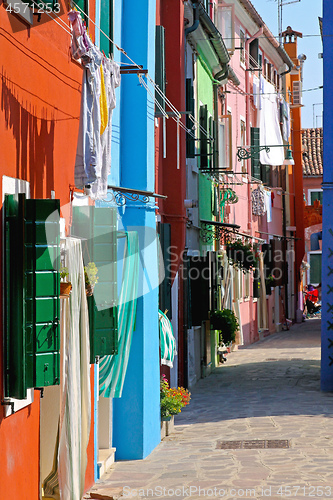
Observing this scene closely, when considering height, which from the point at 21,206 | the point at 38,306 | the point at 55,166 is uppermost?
the point at 55,166

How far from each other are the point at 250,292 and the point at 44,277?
2106cm

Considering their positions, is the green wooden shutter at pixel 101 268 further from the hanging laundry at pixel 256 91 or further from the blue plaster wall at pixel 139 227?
the hanging laundry at pixel 256 91

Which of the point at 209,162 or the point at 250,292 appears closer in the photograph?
→ the point at 209,162

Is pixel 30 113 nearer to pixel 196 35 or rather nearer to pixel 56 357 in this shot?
pixel 56 357

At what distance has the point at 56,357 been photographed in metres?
6.57

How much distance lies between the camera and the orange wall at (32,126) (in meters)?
6.30

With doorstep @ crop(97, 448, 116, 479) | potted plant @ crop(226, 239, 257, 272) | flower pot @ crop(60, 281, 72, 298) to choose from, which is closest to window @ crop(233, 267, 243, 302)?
potted plant @ crop(226, 239, 257, 272)

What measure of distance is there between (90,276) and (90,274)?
21 millimetres

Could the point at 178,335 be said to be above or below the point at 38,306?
below

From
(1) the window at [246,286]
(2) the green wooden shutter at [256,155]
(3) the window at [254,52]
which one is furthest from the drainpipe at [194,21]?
(1) the window at [246,286]

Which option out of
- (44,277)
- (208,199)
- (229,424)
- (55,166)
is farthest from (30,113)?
(208,199)

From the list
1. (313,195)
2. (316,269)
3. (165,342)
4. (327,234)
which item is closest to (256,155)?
(316,269)

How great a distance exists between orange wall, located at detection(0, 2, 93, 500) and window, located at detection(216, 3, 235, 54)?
15854 millimetres

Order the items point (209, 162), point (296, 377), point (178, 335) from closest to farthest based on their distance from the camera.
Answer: point (178, 335)
point (296, 377)
point (209, 162)
